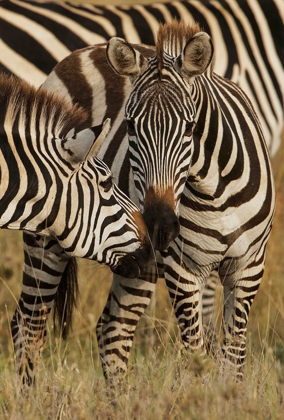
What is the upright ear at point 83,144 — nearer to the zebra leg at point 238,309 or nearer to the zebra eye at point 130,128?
the zebra eye at point 130,128

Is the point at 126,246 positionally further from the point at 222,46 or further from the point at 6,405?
the point at 222,46

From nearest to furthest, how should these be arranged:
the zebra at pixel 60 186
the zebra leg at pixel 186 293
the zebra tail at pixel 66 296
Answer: the zebra at pixel 60 186 → the zebra leg at pixel 186 293 → the zebra tail at pixel 66 296

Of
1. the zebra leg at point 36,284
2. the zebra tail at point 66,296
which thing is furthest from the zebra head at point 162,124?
the zebra tail at point 66,296

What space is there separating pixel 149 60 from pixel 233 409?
2.24 m

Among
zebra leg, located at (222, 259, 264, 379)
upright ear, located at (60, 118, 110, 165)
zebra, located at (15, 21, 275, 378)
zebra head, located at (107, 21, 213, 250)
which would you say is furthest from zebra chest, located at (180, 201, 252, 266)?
upright ear, located at (60, 118, 110, 165)

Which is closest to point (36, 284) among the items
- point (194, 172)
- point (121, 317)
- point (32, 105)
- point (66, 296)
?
point (66, 296)

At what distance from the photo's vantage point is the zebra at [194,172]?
15.9ft

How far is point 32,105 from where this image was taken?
15.9 ft

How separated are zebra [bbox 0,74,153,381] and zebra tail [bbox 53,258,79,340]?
141 cm

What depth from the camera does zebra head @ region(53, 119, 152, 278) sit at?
483cm

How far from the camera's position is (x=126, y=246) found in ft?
16.3

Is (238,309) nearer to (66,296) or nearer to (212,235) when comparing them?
(212,235)

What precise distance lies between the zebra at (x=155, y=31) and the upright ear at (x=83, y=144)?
3.82 meters

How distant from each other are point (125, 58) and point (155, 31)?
3851 mm
